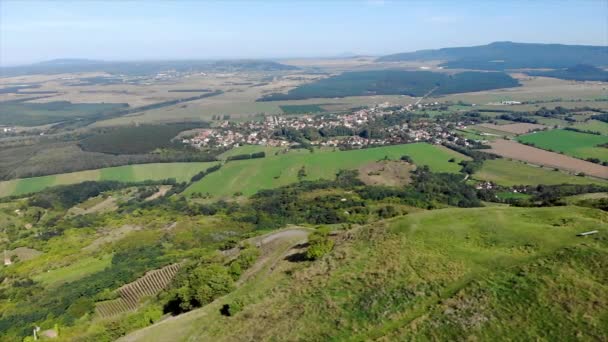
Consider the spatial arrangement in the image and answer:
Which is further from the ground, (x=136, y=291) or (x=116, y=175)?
(x=136, y=291)

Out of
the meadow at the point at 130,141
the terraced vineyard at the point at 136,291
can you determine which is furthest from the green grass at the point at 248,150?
the terraced vineyard at the point at 136,291

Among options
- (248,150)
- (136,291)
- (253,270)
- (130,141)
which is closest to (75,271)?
(136,291)

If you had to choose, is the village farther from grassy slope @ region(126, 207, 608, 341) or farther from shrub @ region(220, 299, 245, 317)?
shrub @ region(220, 299, 245, 317)

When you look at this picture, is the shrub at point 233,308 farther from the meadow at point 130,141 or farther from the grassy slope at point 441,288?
the meadow at point 130,141

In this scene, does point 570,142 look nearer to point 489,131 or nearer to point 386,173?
point 489,131

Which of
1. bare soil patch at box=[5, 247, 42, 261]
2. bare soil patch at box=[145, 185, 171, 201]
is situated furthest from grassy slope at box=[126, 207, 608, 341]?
bare soil patch at box=[145, 185, 171, 201]

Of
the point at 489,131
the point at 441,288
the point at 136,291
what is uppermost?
the point at 441,288
